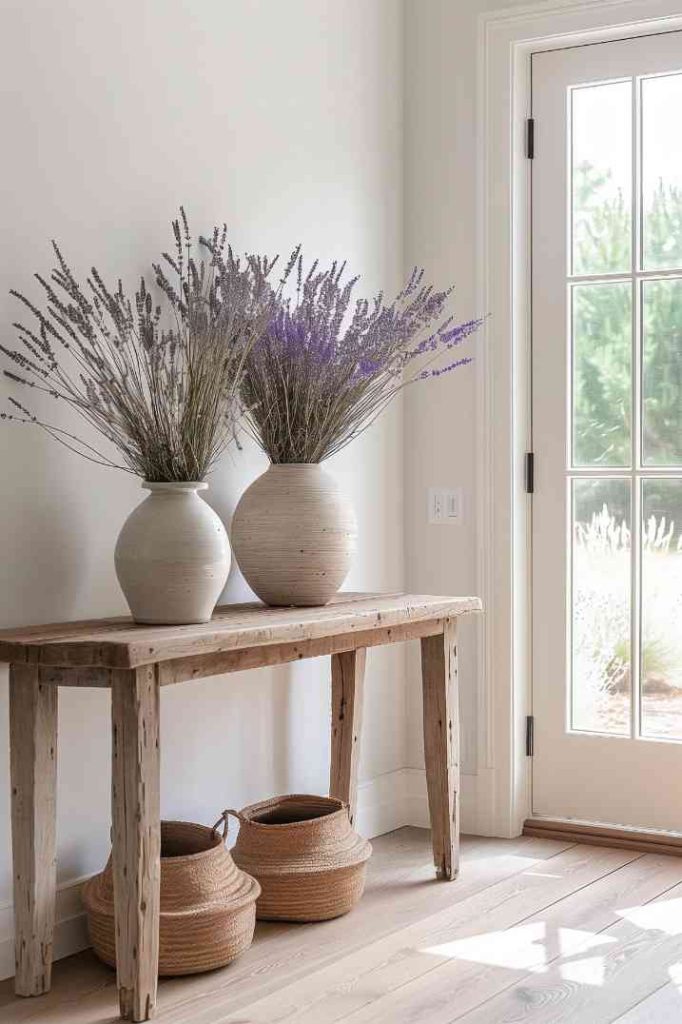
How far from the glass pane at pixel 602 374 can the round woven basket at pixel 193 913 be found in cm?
157

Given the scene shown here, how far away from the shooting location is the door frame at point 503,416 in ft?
11.7

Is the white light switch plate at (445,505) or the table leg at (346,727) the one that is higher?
the white light switch plate at (445,505)

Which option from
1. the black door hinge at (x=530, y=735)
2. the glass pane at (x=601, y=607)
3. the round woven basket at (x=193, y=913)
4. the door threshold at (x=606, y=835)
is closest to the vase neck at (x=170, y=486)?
the round woven basket at (x=193, y=913)

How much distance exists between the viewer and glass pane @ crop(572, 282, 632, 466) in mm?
3502

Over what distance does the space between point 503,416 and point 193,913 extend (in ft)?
5.53

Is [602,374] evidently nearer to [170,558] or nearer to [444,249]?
[444,249]

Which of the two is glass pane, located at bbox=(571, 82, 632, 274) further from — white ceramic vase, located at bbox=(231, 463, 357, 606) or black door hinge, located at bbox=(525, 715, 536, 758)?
black door hinge, located at bbox=(525, 715, 536, 758)

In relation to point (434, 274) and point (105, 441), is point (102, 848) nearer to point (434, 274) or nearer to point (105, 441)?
point (105, 441)

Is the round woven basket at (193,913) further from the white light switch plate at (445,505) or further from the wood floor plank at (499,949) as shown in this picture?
Result: the white light switch plate at (445,505)

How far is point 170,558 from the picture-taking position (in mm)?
2475

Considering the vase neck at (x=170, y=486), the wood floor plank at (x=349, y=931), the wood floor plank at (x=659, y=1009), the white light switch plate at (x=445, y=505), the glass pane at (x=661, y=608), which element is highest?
the vase neck at (x=170, y=486)

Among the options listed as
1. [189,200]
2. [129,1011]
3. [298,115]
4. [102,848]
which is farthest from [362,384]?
[129,1011]

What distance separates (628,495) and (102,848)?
1676mm

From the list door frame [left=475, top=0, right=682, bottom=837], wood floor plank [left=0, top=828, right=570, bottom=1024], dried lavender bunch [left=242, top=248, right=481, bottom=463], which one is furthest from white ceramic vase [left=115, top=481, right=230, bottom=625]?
door frame [left=475, top=0, right=682, bottom=837]
